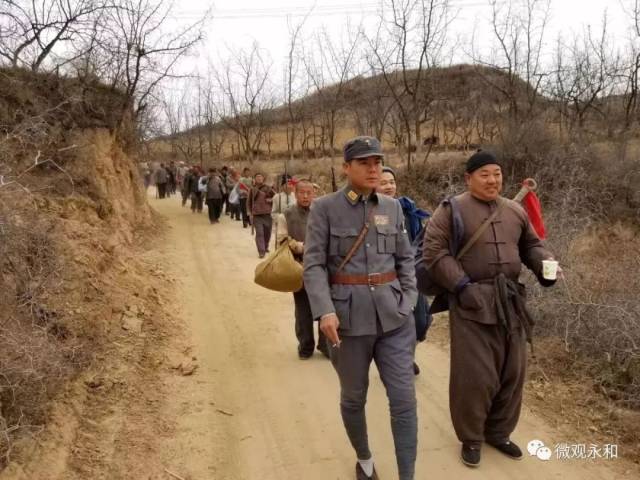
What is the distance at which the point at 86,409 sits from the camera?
3797 mm

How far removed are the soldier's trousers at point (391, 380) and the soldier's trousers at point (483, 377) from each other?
463mm

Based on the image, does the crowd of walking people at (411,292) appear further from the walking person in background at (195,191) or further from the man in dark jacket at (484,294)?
the walking person in background at (195,191)

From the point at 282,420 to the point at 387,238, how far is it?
6.18 feet

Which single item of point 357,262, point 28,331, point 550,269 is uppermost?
point 357,262

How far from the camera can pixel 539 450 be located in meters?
3.47

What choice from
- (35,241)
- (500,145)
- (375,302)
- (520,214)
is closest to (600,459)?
(520,214)

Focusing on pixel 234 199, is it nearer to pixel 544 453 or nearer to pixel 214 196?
pixel 214 196

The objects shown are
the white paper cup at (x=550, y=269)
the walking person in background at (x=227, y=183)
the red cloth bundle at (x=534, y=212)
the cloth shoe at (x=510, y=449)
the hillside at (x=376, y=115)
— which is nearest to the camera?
the white paper cup at (x=550, y=269)

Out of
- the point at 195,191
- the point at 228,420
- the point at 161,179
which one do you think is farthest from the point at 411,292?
the point at 161,179

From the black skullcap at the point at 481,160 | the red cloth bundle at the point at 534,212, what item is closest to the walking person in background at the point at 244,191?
the red cloth bundle at the point at 534,212

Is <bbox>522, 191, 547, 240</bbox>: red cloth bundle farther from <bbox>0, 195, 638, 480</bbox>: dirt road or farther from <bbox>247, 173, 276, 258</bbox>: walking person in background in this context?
<bbox>247, 173, 276, 258</bbox>: walking person in background

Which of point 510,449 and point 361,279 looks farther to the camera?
point 510,449

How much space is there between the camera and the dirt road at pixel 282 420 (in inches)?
130

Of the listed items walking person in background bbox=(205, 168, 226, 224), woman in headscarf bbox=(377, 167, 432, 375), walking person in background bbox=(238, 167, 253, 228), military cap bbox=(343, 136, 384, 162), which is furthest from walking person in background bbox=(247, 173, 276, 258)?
military cap bbox=(343, 136, 384, 162)
